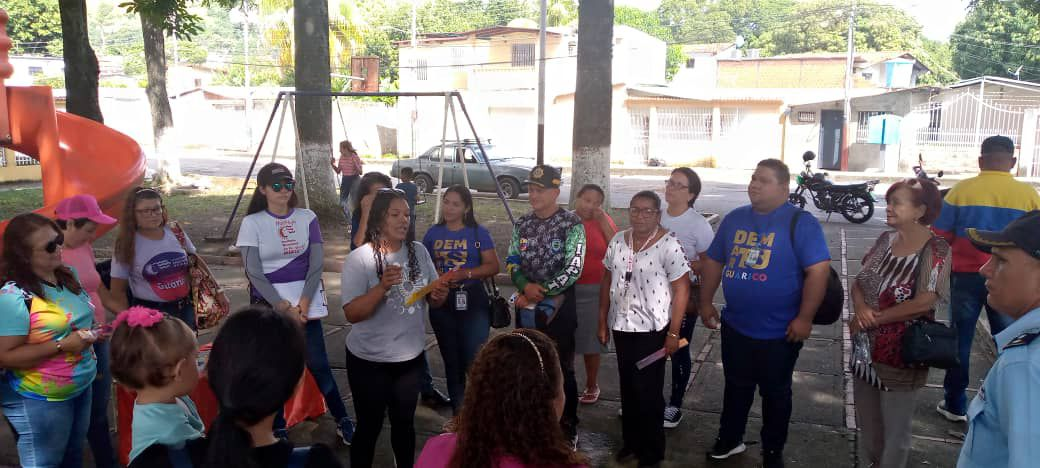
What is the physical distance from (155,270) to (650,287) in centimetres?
277

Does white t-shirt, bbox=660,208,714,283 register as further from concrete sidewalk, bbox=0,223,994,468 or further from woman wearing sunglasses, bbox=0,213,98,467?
woman wearing sunglasses, bbox=0,213,98,467

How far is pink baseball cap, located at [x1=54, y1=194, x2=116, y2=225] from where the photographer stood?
152 inches

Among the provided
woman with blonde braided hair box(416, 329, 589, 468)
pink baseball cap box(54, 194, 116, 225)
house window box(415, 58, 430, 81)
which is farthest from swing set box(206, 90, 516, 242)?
house window box(415, 58, 430, 81)

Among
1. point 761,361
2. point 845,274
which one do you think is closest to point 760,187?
point 761,361

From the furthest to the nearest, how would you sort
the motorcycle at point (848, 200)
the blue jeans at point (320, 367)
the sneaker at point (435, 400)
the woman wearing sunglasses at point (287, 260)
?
the motorcycle at point (848, 200), the sneaker at point (435, 400), the blue jeans at point (320, 367), the woman wearing sunglasses at point (287, 260)

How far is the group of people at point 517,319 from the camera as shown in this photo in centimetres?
200

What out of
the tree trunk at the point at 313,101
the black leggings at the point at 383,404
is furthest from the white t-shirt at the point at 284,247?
the tree trunk at the point at 313,101

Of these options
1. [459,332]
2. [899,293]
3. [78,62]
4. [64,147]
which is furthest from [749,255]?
[78,62]

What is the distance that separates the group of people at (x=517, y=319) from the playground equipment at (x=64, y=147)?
2.85m

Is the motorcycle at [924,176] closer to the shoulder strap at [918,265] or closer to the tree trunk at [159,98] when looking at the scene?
the shoulder strap at [918,265]

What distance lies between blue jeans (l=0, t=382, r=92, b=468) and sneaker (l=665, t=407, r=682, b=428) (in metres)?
3.38

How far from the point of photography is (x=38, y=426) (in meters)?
3.25

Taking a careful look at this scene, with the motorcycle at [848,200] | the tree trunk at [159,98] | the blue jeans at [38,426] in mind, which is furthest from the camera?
the tree trunk at [159,98]

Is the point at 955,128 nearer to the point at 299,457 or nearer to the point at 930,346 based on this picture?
the point at 930,346
